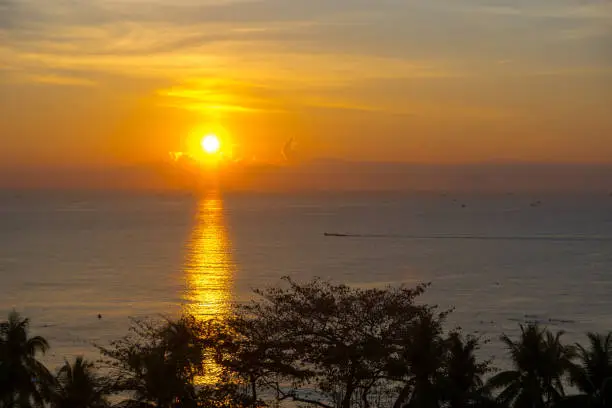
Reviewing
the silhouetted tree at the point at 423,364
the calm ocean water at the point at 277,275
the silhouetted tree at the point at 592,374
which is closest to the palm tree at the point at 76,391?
the silhouetted tree at the point at 423,364

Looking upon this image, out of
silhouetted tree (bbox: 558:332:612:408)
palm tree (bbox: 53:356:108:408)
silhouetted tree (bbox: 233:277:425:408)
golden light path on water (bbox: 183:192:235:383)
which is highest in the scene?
golden light path on water (bbox: 183:192:235:383)

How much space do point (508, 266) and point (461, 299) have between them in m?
41.8

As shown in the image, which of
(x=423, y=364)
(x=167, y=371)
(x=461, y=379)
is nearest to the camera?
(x=167, y=371)

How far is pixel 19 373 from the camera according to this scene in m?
29.7

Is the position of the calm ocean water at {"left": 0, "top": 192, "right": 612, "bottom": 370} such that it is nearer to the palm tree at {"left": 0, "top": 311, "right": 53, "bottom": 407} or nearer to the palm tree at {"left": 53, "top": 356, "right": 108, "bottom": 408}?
the palm tree at {"left": 0, "top": 311, "right": 53, "bottom": 407}

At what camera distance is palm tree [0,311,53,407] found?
29484 millimetres

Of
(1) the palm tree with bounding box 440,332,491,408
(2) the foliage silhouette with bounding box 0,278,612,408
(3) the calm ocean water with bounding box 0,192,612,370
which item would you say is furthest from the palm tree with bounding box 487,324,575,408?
(3) the calm ocean water with bounding box 0,192,612,370

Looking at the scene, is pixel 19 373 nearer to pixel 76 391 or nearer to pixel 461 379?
pixel 76 391

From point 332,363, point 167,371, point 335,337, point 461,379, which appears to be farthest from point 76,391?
point 461,379

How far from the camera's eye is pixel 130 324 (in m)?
86.9

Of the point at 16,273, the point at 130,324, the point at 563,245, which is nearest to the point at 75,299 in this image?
the point at 130,324

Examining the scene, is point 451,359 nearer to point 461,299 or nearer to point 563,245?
point 461,299

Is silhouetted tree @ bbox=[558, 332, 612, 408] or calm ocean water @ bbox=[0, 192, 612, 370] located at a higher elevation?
calm ocean water @ bbox=[0, 192, 612, 370]

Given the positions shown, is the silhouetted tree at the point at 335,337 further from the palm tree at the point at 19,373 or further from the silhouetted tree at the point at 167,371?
the palm tree at the point at 19,373
